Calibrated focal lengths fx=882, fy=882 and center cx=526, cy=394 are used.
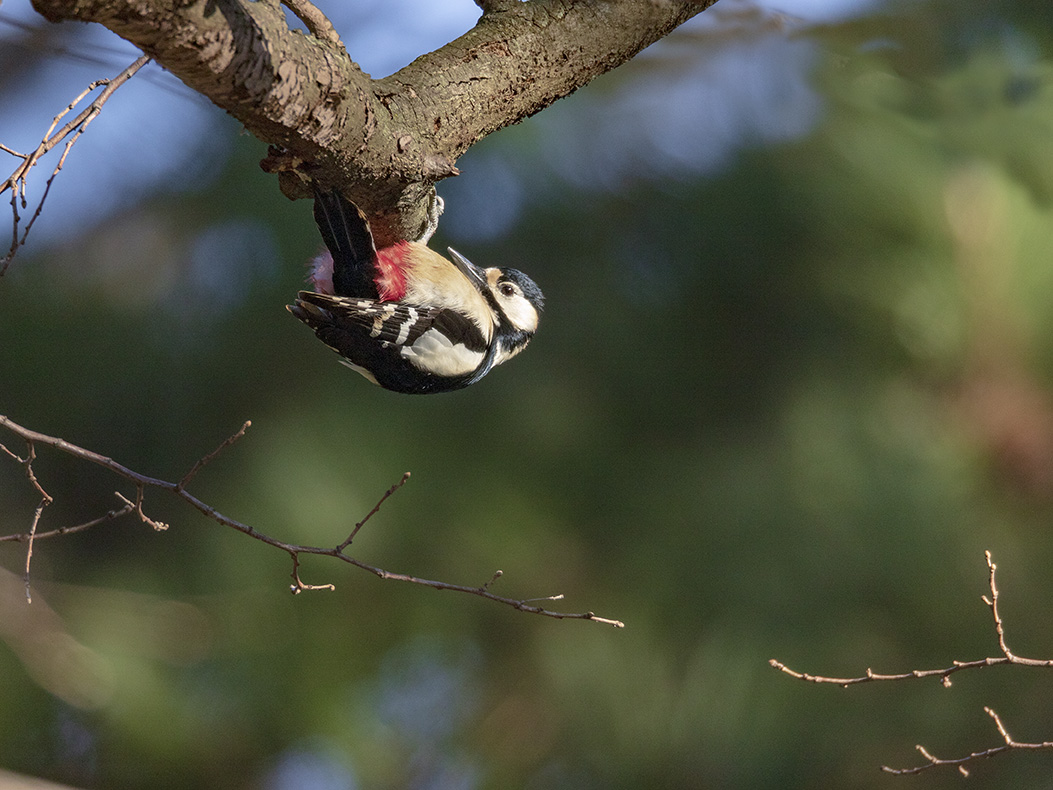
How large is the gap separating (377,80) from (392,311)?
1.01ft

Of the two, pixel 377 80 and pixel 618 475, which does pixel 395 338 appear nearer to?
pixel 377 80

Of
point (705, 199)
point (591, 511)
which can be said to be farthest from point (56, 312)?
point (705, 199)

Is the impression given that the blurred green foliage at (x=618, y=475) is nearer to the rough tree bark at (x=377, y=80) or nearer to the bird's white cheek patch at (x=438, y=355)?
the bird's white cheek patch at (x=438, y=355)

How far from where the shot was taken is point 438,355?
1.03 m

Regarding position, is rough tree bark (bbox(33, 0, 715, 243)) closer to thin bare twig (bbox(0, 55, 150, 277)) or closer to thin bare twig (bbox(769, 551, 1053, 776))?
thin bare twig (bbox(0, 55, 150, 277))

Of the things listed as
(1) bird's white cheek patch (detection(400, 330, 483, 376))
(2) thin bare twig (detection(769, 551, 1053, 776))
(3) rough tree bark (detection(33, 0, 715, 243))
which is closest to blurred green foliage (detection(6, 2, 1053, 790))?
(2) thin bare twig (detection(769, 551, 1053, 776))

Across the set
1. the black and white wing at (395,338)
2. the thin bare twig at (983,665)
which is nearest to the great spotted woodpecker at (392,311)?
the black and white wing at (395,338)

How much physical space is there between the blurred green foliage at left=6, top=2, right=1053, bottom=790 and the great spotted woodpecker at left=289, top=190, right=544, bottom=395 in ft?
2.63

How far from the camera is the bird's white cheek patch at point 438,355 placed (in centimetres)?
101

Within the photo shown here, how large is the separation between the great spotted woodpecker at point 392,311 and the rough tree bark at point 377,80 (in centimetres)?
4

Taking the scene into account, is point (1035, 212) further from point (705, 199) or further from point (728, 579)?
point (728, 579)

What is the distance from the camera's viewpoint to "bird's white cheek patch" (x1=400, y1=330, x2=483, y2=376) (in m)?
1.01

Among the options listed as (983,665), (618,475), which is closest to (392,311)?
(983,665)

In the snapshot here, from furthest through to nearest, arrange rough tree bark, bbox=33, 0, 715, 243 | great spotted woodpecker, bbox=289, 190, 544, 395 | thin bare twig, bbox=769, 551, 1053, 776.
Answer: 1. great spotted woodpecker, bbox=289, 190, 544, 395
2. thin bare twig, bbox=769, 551, 1053, 776
3. rough tree bark, bbox=33, 0, 715, 243
